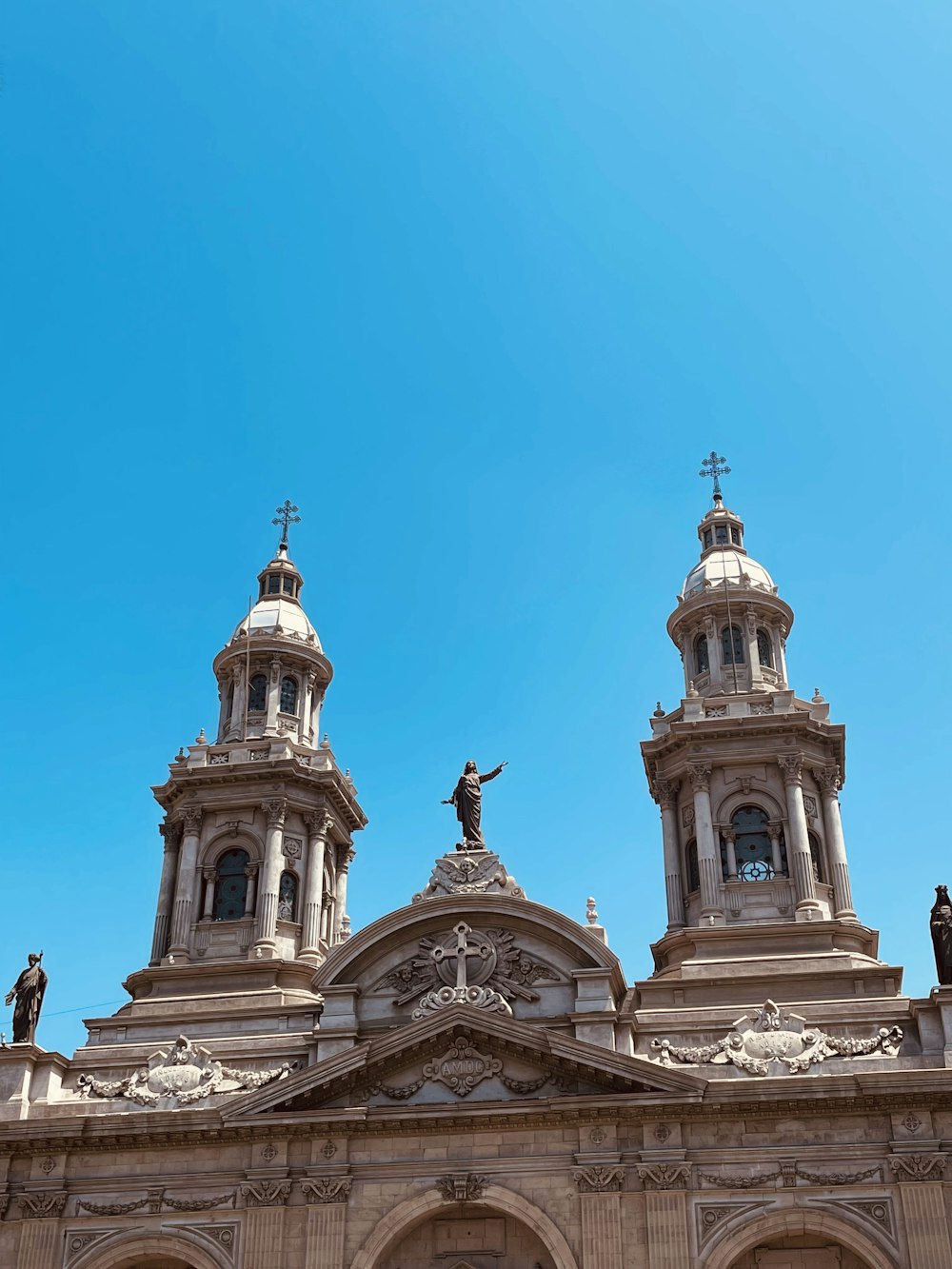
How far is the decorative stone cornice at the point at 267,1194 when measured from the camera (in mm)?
35375

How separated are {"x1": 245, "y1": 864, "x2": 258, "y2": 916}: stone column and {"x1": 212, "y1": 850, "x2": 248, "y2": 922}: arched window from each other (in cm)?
20

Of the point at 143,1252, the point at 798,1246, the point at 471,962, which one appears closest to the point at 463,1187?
the point at 471,962

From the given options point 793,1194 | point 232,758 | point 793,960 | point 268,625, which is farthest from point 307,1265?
point 268,625

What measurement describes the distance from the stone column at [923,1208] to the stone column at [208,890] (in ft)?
74.0

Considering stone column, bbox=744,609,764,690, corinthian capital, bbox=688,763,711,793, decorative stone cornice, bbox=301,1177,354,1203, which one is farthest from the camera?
stone column, bbox=744,609,764,690

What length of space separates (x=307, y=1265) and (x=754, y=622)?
25647mm

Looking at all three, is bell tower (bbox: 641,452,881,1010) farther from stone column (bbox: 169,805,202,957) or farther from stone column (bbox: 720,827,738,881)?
stone column (bbox: 169,805,202,957)

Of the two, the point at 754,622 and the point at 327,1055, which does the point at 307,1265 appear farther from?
the point at 754,622

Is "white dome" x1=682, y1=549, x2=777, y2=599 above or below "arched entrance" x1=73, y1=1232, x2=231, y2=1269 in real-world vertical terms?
above

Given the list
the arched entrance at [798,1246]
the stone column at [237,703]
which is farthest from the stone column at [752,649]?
the arched entrance at [798,1246]

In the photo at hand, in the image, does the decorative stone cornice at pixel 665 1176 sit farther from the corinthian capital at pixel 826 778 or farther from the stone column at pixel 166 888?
the stone column at pixel 166 888

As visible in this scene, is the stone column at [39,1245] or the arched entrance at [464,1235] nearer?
the arched entrance at [464,1235]

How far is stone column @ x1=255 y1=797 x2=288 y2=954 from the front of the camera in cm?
4581

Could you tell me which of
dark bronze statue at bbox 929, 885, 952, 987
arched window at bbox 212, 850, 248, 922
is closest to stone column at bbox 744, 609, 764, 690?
dark bronze statue at bbox 929, 885, 952, 987
